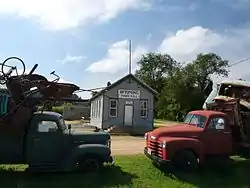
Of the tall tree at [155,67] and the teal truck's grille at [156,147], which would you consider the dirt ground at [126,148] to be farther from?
the tall tree at [155,67]

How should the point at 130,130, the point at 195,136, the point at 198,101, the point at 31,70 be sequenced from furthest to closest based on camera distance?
the point at 198,101 < the point at 130,130 < the point at 195,136 < the point at 31,70

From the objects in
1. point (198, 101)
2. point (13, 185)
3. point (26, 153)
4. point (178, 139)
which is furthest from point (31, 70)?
point (198, 101)

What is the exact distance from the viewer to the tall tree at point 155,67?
99.2 meters

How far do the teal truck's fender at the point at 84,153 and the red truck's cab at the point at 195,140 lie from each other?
6.71 ft

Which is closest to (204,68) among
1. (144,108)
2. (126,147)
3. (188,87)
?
(188,87)

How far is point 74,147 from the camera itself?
12.6 m

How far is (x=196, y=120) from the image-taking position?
15055mm

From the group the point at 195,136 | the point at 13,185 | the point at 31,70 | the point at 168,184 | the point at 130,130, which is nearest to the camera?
the point at 13,185

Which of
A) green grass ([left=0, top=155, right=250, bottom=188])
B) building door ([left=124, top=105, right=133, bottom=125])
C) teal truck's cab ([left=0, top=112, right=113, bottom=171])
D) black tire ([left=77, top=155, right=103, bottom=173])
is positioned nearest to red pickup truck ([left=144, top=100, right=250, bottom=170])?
green grass ([left=0, top=155, right=250, bottom=188])

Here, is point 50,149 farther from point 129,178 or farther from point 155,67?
point 155,67

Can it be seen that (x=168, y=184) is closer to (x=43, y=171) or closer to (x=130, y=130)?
(x=43, y=171)

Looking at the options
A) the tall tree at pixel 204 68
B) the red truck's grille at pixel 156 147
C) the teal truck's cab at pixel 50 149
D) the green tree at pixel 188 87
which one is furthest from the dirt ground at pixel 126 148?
the tall tree at pixel 204 68

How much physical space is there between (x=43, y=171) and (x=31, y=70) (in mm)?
3169

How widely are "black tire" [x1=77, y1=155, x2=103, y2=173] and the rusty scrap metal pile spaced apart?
2.05 meters
